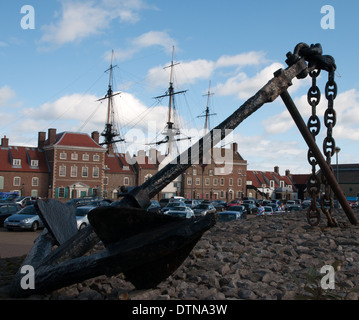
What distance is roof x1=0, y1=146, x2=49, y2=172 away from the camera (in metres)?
53.0

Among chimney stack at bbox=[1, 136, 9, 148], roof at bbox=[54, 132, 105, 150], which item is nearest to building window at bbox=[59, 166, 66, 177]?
roof at bbox=[54, 132, 105, 150]

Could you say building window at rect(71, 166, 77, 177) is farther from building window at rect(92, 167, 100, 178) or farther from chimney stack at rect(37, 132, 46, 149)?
chimney stack at rect(37, 132, 46, 149)

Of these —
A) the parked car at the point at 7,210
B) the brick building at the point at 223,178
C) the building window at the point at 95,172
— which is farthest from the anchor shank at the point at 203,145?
the brick building at the point at 223,178

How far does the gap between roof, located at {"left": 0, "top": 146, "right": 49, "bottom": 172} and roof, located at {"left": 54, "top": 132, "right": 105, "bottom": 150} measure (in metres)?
3.64

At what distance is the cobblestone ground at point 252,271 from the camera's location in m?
4.05

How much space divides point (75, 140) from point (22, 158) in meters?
7.79

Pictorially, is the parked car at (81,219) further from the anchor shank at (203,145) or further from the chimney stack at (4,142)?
the chimney stack at (4,142)

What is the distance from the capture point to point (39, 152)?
57.0 m

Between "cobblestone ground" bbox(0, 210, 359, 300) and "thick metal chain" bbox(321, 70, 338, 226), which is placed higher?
"thick metal chain" bbox(321, 70, 338, 226)

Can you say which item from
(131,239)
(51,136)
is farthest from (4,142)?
(131,239)

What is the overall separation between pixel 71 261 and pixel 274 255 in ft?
10.2

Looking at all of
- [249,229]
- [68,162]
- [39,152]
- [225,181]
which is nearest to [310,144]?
[249,229]

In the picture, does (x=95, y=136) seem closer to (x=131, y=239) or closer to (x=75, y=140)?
(x=75, y=140)
